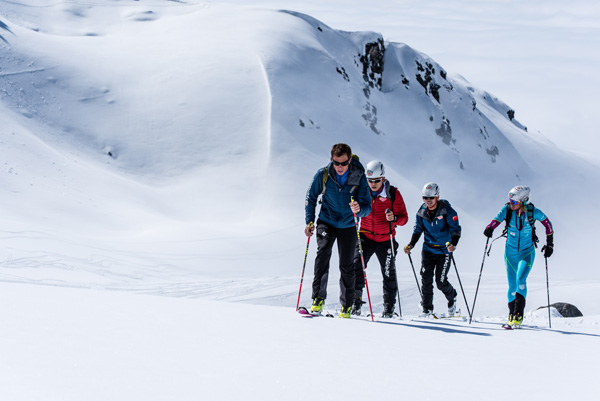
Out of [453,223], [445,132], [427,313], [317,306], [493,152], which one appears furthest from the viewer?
[493,152]

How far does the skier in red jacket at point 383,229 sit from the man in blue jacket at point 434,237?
40cm

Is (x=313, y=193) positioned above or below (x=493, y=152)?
below

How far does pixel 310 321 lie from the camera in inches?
258

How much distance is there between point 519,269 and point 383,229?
7.25 ft

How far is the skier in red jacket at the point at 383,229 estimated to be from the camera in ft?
29.0

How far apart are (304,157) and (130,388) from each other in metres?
33.2

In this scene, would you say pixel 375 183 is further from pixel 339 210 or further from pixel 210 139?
pixel 210 139

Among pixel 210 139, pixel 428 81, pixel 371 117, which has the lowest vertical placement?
pixel 210 139

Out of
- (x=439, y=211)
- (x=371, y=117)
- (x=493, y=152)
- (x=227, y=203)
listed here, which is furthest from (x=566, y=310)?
(x=493, y=152)

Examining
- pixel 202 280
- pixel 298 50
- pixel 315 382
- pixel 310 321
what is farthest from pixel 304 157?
pixel 315 382

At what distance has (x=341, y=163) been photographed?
23.1 ft

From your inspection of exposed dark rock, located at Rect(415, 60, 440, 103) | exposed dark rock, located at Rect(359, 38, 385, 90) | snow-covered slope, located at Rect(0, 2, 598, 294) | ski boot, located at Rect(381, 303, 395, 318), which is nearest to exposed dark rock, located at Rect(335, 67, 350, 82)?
snow-covered slope, located at Rect(0, 2, 598, 294)

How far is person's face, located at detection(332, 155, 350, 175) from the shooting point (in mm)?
6952

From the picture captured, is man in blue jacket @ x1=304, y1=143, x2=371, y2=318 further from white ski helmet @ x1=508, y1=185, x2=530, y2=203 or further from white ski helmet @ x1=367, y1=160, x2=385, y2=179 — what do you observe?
white ski helmet @ x1=508, y1=185, x2=530, y2=203
